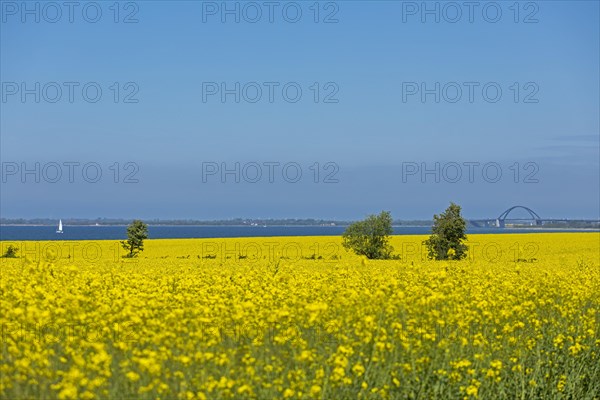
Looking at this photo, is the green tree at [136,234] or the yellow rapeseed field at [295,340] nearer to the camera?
the yellow rapeseed field at [295,340]

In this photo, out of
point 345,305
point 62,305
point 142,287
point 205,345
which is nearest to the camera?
point 205,345

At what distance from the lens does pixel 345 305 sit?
9.69 metres

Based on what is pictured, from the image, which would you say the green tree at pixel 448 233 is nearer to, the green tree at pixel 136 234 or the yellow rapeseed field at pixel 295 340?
the green tree at pixel 136 234

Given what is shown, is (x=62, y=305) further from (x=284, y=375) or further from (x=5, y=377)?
(x=284, y=375)

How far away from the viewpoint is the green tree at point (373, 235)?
160 ft

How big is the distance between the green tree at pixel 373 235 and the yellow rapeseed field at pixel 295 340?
34603 mm

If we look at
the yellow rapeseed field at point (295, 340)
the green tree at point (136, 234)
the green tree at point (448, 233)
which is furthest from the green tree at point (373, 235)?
the yellow rapeseed field at point (295, 340)

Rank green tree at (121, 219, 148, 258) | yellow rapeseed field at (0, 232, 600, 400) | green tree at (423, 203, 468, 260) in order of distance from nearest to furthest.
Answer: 1. yellow rapeseed field at (0, 232, 600, 400)
2. green tree at (423, 203, 468, 260)
3. green tree at (121, 219, 148, 258)

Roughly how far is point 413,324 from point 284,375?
2644 millimetres

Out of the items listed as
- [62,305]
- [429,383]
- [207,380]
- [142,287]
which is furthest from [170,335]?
[142,287]

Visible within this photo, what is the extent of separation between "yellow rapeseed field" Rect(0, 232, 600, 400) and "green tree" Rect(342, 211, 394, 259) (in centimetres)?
3460

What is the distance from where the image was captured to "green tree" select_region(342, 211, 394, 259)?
160 feet

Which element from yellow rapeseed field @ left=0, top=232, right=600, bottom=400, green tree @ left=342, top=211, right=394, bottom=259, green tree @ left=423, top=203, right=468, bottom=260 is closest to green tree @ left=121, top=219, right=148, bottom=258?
green tree @ left=342, top=211, right=394, bottom=259

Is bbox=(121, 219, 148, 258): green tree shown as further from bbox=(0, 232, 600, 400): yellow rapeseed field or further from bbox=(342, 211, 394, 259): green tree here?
bbox=(0, 232, 600, 400): yellow rapeseed field
